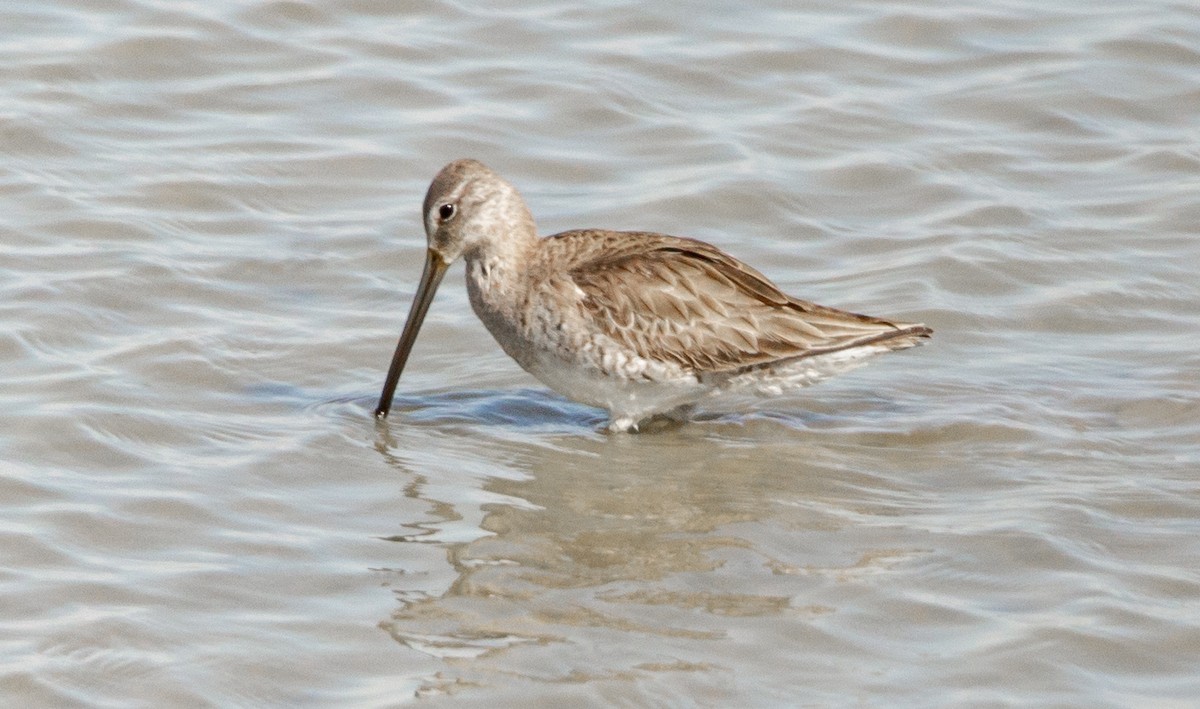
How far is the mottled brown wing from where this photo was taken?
24.1 feet

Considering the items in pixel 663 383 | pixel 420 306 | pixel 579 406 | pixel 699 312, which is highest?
pixel 699 312

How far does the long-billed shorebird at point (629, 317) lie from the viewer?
7348mm

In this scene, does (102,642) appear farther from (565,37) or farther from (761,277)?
(565,37)

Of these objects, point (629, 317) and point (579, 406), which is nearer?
point (629, 317)

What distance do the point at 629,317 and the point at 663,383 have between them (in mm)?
286

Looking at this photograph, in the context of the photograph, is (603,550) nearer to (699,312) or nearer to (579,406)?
(699,312)

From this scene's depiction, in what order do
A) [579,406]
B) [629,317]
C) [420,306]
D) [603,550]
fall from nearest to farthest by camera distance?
[603,550] → [629,317] → [420,306] → [579,406]

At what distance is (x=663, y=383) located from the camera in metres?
7.42

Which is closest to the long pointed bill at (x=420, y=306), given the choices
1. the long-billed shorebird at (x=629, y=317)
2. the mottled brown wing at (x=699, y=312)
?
the long-billed shorebird at (x=629, y=317)

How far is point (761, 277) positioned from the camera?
7629mm

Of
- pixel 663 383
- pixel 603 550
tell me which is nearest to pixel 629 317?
pixel 663 383

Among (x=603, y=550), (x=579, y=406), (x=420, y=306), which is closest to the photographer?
(x=603, y=550)

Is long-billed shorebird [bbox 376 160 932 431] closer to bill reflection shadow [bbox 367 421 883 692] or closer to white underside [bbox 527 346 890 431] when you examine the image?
white underside [bbox 527 346 890 431]

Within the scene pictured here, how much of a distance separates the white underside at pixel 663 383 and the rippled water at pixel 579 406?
145 mm
